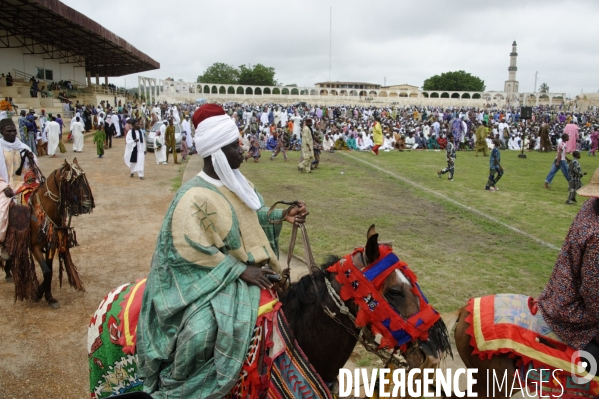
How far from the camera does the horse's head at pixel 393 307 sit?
2082 mm

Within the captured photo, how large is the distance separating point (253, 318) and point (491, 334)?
166 cm

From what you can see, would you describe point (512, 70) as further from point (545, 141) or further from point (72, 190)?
point (72, 190)

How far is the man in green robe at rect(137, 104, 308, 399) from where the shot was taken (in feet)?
7.30

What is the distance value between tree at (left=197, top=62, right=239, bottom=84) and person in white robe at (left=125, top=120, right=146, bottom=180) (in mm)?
85485

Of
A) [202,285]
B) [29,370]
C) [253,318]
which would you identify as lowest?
[29,370]

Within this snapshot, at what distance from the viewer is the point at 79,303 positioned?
558 centimetres

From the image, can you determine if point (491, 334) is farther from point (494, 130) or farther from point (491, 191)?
point (494, 130)

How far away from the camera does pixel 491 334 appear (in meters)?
2.98

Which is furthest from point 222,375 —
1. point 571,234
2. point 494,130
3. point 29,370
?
point 494,130

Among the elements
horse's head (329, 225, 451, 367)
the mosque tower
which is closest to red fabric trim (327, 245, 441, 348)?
horse's head (329, 225, 451, 367)

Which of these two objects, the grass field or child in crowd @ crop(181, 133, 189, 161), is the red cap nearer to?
the grass field

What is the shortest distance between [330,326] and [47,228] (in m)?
4.46

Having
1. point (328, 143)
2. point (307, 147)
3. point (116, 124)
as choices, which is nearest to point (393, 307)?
point (307, 147)

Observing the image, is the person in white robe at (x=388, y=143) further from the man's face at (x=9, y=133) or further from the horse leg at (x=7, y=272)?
the horse leg at (x=7, y=272)
